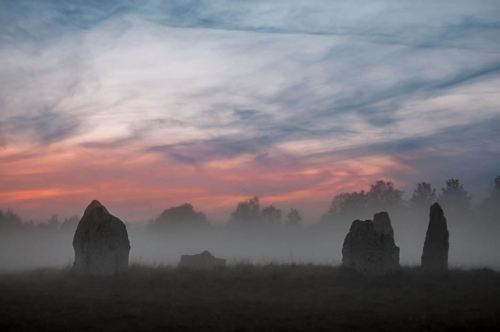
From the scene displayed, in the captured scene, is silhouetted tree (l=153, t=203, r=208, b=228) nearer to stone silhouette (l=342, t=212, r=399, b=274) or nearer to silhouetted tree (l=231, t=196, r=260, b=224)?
silhouetted tree (l=231, t=196, r=260, b=224)

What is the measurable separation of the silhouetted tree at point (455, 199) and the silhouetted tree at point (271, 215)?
5177cm

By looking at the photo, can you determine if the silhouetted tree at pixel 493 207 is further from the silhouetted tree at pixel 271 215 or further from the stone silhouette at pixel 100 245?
the stone silhouette at pixel 100 245

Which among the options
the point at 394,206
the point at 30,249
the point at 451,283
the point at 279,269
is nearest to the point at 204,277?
the point at 279,269

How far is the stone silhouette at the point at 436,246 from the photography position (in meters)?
35.1

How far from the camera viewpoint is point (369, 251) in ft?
109

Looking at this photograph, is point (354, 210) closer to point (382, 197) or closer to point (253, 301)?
point (382, 197)

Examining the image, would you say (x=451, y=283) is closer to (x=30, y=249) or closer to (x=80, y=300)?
(x=80, y=300)

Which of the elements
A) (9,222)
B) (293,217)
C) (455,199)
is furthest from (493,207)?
(9,222)

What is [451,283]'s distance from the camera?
30.1 meters

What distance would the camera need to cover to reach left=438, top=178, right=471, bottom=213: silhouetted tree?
110 meters

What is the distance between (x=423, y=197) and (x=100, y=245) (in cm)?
9909

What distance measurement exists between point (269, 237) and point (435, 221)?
9719 cm

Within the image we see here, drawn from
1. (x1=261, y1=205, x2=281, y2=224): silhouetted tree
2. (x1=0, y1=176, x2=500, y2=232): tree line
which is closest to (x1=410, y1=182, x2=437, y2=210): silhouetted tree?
(x1=0, y1=176, x2=500, y2=232): tree line

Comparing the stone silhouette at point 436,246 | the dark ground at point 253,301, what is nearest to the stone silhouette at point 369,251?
the dark ground at point 253,301
